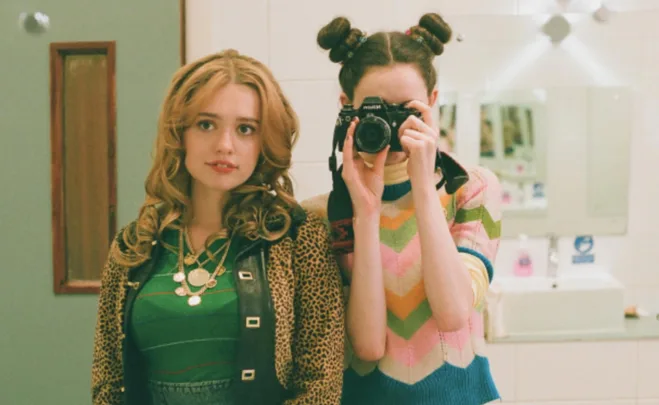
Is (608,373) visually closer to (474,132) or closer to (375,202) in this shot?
(474,132)

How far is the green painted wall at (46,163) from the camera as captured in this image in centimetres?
151

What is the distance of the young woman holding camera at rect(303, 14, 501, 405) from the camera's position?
0.81 metres

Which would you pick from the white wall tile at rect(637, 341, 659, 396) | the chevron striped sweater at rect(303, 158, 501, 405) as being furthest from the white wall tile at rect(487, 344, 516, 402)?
the chevron striped sweater at rect(303, 158, 501, 405)

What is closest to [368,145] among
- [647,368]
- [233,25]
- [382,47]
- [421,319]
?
[382,47]

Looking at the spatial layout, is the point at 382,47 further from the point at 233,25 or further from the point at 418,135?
the point at 233,25

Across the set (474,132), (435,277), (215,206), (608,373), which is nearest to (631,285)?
(608,373)

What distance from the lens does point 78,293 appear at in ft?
5.17

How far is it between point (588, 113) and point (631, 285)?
0.54 metres

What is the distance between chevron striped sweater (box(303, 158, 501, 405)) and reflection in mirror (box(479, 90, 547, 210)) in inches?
31.6

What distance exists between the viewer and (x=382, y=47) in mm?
833

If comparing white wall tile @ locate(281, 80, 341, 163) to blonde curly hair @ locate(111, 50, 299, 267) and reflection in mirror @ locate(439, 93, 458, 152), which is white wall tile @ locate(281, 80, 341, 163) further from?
blonde curly hair @ locate(111, 50, 299, 267)

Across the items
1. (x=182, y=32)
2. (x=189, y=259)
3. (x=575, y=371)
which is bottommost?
(x=575, y=371)

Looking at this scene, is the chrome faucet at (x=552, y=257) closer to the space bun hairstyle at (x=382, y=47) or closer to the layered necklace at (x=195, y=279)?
the space bun hairstyle at (x=382, y=47)

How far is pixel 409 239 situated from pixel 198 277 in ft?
1.07
